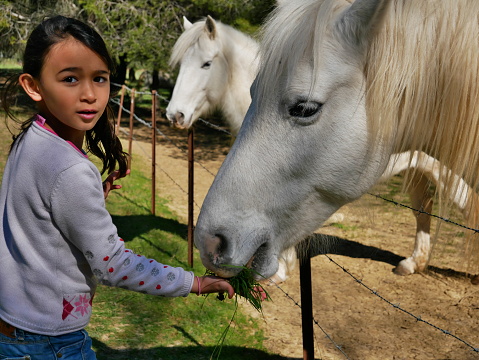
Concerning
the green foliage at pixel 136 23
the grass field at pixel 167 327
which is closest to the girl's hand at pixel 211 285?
the grass field at pixel 167 327

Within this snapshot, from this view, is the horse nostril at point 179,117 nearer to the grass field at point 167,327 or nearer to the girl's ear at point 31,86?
the grass field at point 167,327

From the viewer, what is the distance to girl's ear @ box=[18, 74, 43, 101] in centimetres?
151

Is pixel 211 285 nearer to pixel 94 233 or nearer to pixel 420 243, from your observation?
pixel 94 233

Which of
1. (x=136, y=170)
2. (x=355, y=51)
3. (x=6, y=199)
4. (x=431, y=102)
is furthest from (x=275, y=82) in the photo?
(x=136, y=170)

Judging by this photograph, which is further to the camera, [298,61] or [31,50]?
[298,61]

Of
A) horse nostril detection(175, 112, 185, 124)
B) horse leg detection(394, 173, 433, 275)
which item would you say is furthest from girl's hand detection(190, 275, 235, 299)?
horse nostril detection(175, 112, 185, 124)

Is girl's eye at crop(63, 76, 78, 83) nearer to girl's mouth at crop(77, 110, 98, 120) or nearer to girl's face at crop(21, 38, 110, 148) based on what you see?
girl's face at crop(21, 38, 110, 148)

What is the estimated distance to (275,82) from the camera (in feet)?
5.79

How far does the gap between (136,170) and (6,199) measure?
7.25 m

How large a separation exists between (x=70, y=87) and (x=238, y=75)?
4030 millimetres

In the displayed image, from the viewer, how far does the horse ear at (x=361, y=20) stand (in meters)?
1.61

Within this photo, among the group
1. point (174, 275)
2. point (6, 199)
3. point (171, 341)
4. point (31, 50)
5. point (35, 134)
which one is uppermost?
point (31, 50)

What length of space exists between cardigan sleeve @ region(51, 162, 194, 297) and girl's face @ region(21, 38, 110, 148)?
0.61ft

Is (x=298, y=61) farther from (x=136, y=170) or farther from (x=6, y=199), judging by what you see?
(x=136, y=170)
